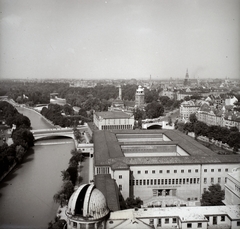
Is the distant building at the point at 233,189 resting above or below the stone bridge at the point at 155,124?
above

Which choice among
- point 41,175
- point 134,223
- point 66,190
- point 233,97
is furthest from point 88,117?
point 134,223

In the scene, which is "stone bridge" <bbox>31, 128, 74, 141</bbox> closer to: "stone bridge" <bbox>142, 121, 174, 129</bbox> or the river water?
the river water

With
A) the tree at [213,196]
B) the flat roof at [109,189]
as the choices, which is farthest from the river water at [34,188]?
the tree at [213,196]

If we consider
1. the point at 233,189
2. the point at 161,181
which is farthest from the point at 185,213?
the point at 161,181

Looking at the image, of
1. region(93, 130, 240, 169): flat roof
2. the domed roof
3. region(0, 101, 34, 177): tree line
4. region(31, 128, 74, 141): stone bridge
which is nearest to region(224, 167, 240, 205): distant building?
region(93, 130, 240, 169): flat roof

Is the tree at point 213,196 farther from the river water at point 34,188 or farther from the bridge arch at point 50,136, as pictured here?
the bridge arch at point 50,136

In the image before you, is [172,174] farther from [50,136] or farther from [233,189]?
[50,136]
